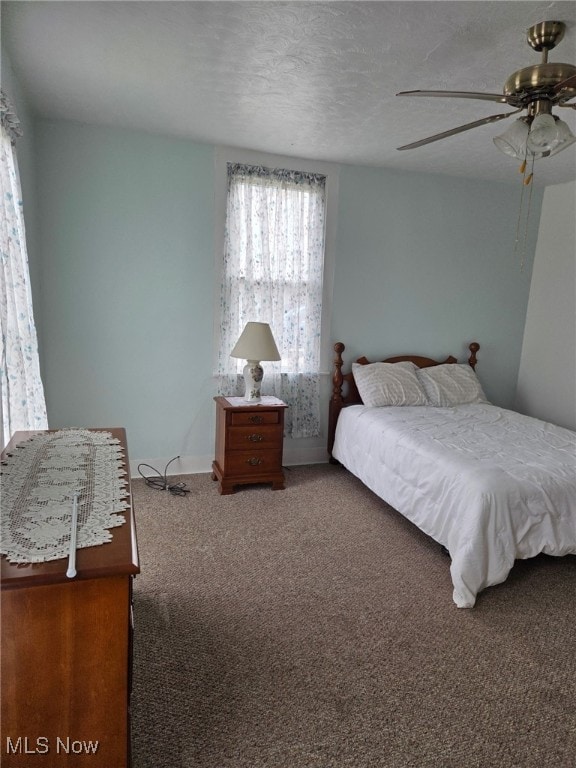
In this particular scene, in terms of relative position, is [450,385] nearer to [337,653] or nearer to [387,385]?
[387,385]

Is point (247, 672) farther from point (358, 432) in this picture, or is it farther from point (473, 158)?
point (473, 158)

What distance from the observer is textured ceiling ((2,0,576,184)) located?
1.79 meters

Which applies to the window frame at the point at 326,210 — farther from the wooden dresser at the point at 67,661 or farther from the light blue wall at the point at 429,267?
the wooden dresser at the point at 67,661

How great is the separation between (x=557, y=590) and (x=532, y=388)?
2562 mm

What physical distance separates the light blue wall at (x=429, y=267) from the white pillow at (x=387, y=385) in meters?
0.24

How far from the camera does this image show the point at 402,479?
2.89 metres

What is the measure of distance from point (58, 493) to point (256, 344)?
80.1 inches

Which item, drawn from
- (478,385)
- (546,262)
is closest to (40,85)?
(478,385)

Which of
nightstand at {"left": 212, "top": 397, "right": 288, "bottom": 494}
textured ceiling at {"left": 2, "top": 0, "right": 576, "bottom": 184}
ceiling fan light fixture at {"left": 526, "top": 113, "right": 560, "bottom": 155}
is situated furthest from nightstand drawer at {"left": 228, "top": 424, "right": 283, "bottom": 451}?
ceiling fan light fixture at {"left": 526, "top": 113, "right": 560, "bottom": 155}

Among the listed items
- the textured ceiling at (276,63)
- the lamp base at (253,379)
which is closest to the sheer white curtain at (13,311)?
the textured ceiling at (276,63)

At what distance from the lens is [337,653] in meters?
1.89

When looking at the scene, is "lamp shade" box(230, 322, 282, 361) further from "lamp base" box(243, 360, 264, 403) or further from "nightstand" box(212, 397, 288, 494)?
"nightstand" box(212, 397, 288, 494)

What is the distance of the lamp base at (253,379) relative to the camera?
11.3 feet

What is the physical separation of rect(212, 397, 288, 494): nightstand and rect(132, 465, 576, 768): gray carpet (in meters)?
0.48
